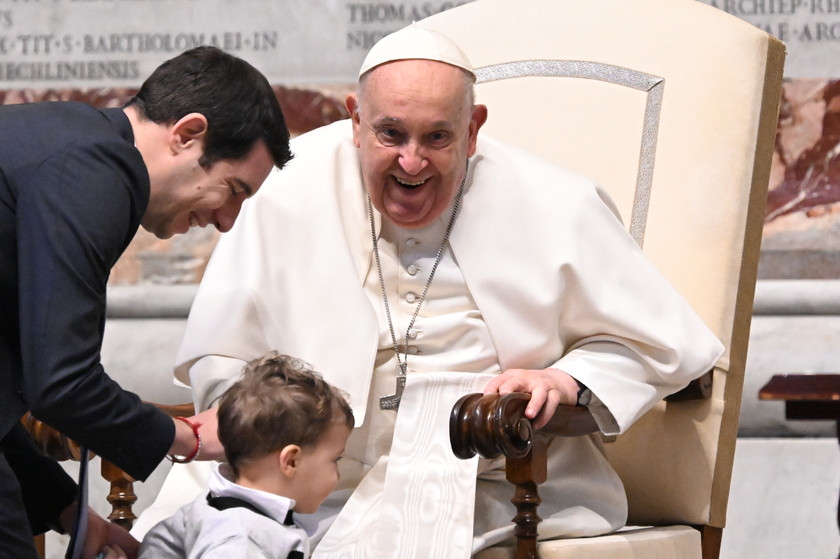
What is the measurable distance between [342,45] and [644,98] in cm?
195

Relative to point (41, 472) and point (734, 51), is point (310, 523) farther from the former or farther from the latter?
point (734, 51)

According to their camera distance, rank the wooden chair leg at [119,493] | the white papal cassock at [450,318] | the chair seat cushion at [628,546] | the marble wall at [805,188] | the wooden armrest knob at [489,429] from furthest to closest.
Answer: the marble wall at [805,188] < the wooden chair leg at [119,493] < the white papal cassock at [450,318] < the chair seat cushion at [628,546] < the wooden armrest knob at [489,429]

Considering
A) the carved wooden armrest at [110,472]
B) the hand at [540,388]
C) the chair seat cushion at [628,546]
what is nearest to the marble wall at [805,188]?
the chair seat cushion at [628,546]

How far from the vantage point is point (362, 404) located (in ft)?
9.67

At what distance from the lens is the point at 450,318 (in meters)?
3.09

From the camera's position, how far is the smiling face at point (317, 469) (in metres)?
2.34

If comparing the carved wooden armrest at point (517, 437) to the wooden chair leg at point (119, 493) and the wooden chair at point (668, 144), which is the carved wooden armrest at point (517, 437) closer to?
the wooden chair at point (668, 144)

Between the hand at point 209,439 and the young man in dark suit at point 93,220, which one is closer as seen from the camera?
the young man in dark suit at point 93,220

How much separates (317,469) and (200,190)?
62 centimetres

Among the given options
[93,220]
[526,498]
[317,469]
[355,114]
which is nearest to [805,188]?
[355,114]

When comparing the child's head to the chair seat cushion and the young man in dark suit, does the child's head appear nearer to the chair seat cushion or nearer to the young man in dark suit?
the young man in dark suit

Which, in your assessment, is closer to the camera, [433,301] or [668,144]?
[433,301]

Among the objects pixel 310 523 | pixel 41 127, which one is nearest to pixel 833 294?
pixel 310 523

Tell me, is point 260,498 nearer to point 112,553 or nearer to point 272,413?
point 272,413
